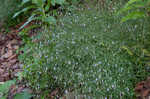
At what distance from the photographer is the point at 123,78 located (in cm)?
222

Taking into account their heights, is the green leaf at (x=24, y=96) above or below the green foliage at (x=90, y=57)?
below

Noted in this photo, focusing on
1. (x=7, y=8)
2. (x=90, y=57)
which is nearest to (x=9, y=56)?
(x=7, y=8)

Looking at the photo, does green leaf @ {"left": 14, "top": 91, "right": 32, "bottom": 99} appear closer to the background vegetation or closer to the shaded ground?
the background vegetation

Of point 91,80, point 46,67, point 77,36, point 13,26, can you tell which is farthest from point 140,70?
point 13,26

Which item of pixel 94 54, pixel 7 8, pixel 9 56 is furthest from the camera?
pixel 7 8

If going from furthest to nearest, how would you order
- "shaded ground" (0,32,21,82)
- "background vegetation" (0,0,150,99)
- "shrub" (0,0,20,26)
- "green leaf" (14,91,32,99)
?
"shrub" (0,0,20,26), "shaded ground" (0,32,21,82), "green leaf" (14,91,32,99), "background vegetation" (0,0,150,99)

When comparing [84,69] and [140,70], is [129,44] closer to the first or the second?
[140,70]

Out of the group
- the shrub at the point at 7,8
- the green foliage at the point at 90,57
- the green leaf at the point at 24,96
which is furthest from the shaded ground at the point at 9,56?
the green leaf at the point at 24,96

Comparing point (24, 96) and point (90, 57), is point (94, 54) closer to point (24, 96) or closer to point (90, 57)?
point (90, 57)

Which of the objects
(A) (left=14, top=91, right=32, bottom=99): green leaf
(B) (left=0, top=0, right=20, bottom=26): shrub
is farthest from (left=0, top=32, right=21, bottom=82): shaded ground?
(A) (left=14, top=91, right=32, bottom=99): green leaf

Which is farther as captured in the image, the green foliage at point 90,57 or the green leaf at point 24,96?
the green leaf at point 24,96

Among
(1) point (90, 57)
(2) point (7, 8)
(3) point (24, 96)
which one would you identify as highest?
(2) point (7, 8)

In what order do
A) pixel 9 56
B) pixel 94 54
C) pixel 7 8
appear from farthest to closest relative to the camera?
1. pixel 7 8
2. pixel 9 56
3. pixel 94 54

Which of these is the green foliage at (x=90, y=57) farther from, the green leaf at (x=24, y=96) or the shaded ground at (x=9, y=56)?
the shaded ground at (x=9, y=56)
